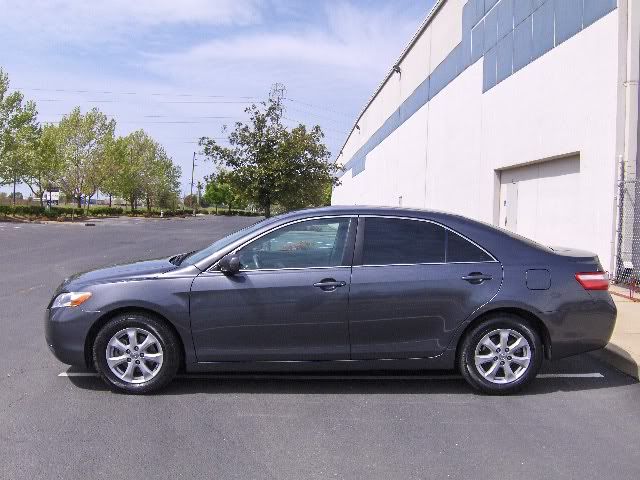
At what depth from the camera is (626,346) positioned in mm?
6660

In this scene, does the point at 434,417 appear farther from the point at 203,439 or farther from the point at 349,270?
the point at 203,439

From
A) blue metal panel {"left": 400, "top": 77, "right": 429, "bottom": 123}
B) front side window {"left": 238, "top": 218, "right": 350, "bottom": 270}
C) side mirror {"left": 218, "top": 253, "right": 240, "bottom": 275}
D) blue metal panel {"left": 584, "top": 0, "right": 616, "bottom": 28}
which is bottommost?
side mirror {"left": 218, "top": 253, "right": 240, "bottom": 275}

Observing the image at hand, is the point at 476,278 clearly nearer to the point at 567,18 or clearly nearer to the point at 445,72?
the point at 567,18

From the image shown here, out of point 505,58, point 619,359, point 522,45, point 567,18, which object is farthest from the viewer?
point 505,58

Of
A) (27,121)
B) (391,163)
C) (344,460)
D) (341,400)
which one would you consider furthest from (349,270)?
(27,121)

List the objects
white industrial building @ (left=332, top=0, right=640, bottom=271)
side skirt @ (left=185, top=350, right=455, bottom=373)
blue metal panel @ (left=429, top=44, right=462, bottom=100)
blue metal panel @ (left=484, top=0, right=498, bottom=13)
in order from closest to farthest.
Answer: side skirt @ (left=185, top=350, right=455, bottom=373) < white industrial building @ (left=332, top=0, right=640, bottom=271) < blue metal panel @ (left=484, top=0, right=498, bottom=13) < blue metal panel @ (left=429, top=44, right=462, bottom=100)

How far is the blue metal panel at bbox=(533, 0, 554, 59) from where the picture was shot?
14.8 meters

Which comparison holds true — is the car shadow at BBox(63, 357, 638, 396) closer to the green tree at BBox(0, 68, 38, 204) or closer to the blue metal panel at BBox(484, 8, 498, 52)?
the blue metal panel at BBox(484, 8, 498, 52)

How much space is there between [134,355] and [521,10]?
48.8ft

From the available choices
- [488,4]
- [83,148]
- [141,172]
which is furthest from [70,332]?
[141,172]

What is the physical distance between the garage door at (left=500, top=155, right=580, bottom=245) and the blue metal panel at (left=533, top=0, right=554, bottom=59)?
2.64 m

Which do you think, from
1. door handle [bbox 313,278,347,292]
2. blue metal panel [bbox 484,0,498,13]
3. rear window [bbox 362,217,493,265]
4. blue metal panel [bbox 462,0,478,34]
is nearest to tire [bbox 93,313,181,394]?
door handle [bbox 313,278,347,292]

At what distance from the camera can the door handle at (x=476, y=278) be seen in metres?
5.43

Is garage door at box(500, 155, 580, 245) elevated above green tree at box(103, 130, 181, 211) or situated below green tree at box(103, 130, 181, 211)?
below
